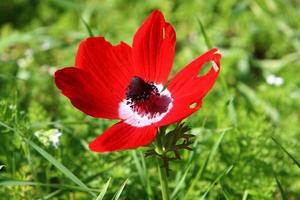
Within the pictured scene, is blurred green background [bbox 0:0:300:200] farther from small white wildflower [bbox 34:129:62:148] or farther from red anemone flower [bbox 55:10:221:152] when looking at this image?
red anemone flower [bbox 55:10:221:152]

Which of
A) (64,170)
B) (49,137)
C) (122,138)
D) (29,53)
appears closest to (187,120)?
(49,137)

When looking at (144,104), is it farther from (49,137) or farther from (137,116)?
(49,137)

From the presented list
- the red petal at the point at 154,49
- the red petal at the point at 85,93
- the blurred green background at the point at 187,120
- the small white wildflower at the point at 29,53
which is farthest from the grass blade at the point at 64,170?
the small white wildflower at the point at 29,53

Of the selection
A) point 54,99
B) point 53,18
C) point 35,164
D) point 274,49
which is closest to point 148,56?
point 35,164

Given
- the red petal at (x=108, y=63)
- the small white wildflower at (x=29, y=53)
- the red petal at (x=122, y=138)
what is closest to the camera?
the red petal at (x=122, y=138)

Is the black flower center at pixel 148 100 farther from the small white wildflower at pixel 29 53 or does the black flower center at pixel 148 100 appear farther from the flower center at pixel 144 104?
the small white wildflower at pixel 29 53

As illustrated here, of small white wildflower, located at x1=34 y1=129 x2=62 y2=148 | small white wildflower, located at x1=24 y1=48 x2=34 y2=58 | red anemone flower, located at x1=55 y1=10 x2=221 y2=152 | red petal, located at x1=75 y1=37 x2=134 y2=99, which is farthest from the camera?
small white wildflower, located at x1=24 y1=48 x2=34 y2=58

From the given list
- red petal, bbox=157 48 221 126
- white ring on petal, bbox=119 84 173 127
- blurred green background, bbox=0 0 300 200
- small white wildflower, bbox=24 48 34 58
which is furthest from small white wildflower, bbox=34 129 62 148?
small white wildflower, bbox=24 48 34 58
